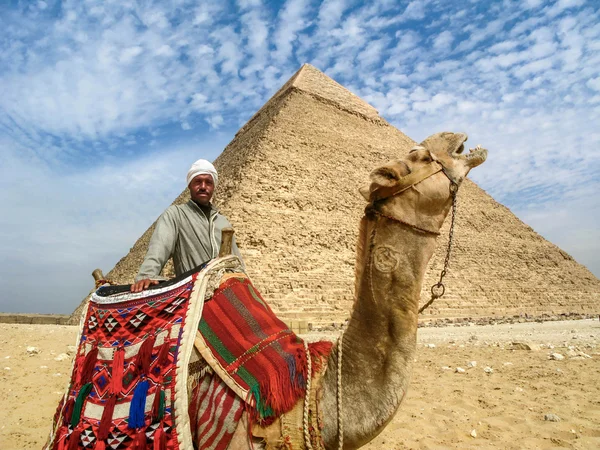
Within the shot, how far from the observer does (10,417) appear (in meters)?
3.93

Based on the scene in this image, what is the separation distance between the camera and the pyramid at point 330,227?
68.7 feet

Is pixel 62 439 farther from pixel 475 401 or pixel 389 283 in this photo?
pixel 475 401

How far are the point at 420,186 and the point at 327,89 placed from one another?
136ft

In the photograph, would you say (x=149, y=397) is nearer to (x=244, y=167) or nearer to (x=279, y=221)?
(x=279, y=221)

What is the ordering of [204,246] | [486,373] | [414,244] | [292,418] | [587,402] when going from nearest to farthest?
[292,418] < [414,244] < [204,246] < [587,402] < [486,373]

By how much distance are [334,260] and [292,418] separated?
2222 centimetres

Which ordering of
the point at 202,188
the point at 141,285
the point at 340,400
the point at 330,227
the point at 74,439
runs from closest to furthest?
the point at 340,400 < the point at 74,439 < the point at 141,285 < the point at 202,188 < the point at 330,227

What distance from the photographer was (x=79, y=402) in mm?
1543

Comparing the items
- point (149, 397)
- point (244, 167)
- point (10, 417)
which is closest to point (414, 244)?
point (149, 397)

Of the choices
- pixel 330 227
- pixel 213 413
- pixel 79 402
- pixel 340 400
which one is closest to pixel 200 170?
pixel 79 402

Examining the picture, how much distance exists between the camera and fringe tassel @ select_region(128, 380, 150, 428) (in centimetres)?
136

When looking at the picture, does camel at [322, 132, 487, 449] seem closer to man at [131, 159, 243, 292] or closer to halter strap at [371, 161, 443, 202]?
halter strap at [371, 161, 443, 202]

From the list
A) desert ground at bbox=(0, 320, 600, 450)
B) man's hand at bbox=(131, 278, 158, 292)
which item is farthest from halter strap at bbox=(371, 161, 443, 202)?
desert ground at bbox=(0, 320, 600, 450)

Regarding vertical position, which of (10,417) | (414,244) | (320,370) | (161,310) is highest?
(414,244)
